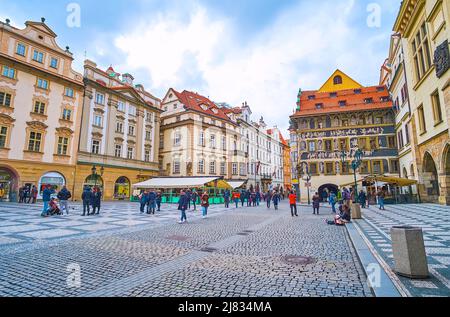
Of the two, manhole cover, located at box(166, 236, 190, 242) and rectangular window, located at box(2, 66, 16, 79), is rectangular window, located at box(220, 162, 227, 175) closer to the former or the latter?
rectangular window, located at box(2, 66, 16, 79)

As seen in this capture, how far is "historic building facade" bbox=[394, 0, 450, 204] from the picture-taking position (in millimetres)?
16828

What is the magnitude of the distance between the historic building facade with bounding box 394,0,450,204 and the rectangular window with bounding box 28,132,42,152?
1467 inches

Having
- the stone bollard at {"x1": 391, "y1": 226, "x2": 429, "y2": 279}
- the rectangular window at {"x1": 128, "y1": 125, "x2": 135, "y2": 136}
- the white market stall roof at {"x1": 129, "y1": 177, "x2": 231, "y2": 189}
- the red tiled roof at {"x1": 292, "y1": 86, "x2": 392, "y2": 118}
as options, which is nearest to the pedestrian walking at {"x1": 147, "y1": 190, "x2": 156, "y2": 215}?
the white market stall roof at {"x1": 129, "y1": 177, "x2": 231, "y2": 189}

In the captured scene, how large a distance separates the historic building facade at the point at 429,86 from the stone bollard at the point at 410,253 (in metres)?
16.5

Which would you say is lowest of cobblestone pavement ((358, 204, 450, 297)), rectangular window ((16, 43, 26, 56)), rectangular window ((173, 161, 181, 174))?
cobblestone pavement ((358, 204, 450, 297))

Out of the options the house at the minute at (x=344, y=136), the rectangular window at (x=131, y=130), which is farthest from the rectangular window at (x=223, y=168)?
the rectangular window at (x=131, y=130)

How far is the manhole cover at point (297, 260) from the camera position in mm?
5973

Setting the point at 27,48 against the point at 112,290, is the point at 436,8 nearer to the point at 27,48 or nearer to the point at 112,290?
the point at 112,290

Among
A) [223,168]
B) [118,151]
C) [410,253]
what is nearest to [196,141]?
[223,168]

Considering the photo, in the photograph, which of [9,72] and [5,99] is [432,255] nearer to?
[5,99]

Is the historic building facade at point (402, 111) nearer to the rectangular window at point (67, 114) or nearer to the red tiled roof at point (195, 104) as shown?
the red tiled roof at point (195, 104)
